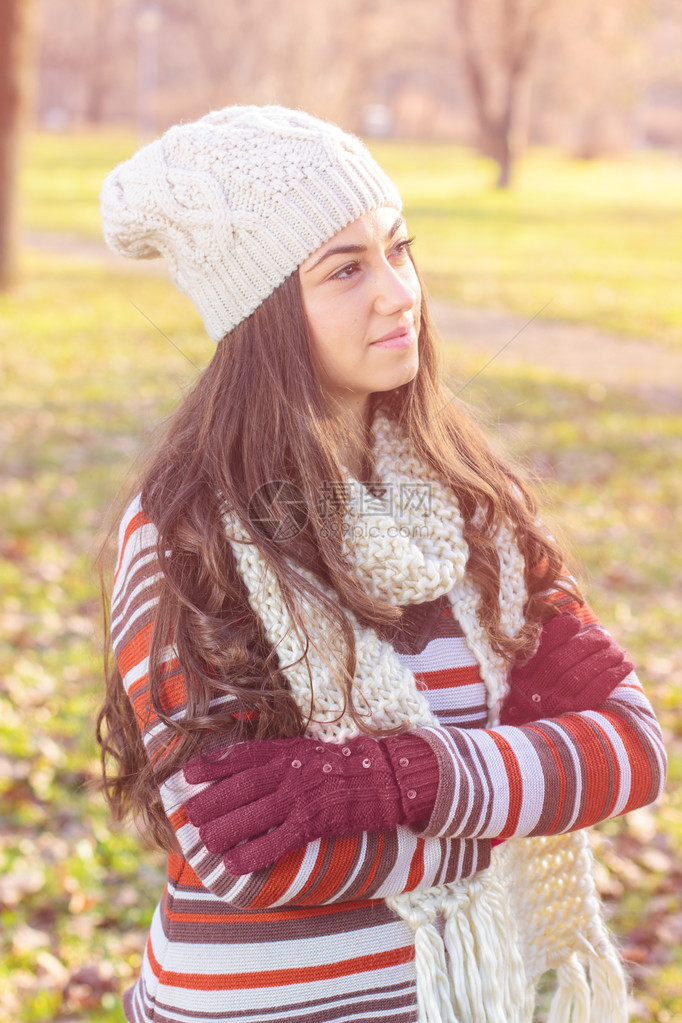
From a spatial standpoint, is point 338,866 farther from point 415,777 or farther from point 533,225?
point 533,225

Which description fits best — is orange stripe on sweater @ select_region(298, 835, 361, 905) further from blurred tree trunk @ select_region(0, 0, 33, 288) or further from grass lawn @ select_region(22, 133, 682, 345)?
blurred tree trunk @ select_region(0, 0, 33, 288)

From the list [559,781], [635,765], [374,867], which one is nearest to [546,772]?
[559,781]

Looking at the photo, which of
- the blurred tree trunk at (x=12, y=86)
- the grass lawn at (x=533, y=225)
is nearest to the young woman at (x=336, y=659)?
the grass lawn at (x=533, y=225)

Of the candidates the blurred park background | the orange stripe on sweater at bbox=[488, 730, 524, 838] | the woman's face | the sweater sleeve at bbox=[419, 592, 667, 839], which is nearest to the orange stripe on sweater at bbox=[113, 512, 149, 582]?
the blurred park background

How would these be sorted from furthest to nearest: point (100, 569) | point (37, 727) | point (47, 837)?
1. point (37, 727)
2. point (47, 837)
3. point (100, 569)

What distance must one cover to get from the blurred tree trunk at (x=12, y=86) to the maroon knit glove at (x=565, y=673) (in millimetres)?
11650

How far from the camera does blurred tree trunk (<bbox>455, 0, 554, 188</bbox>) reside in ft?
95.1

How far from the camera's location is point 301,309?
1918 millimetres

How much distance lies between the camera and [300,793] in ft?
5.37

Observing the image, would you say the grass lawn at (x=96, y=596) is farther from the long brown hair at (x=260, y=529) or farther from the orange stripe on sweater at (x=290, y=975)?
the orange stripe on sweater at (x=290, y=975)

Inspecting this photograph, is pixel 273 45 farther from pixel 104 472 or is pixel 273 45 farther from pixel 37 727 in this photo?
pixel 37 727

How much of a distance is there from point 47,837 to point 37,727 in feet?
2.22

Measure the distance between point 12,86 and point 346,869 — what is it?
12.1 metres

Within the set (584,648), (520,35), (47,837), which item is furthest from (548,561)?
(520,35)
